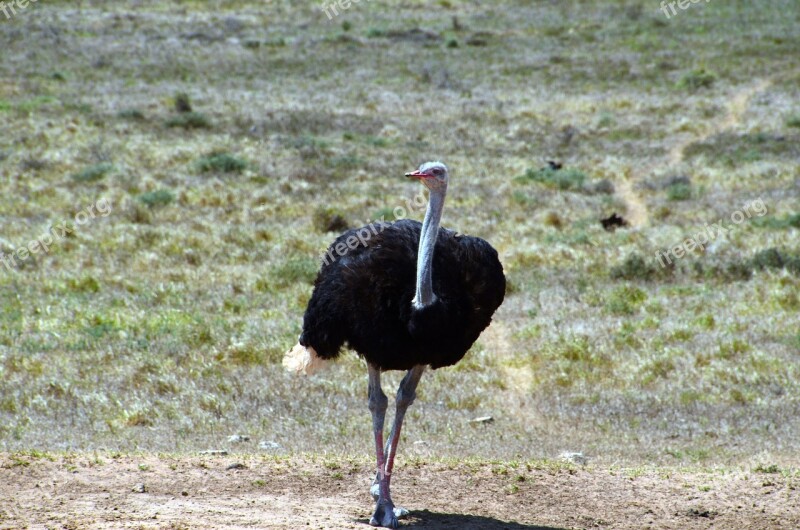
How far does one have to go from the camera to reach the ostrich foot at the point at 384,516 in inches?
277

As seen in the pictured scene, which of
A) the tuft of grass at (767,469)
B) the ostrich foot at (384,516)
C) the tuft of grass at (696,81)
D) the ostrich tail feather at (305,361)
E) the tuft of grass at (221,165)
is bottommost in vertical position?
the tuft of grass at (767,469)

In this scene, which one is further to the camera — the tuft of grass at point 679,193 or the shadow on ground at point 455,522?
the tuft of grass at point 679,193

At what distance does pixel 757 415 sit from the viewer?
10.8 metres

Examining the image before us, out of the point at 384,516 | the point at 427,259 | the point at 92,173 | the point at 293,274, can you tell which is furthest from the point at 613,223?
the point at 427,259

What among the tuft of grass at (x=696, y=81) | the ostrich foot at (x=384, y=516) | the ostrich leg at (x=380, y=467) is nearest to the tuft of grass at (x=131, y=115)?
the tuft of grass at (x=696, y=81)

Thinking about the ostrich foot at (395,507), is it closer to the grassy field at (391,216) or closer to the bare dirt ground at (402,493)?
the bare dirt ground at (402,493)

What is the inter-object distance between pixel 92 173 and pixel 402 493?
15.9m

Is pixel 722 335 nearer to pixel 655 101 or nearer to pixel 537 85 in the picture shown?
pixel 655 101

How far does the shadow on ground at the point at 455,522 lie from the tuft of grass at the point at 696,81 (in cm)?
3173

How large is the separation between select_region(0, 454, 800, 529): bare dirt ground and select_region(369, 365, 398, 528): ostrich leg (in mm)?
132

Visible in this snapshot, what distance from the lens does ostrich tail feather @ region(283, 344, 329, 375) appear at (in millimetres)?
8070

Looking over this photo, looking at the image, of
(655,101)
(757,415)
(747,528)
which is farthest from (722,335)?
(655,101)

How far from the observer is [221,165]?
23469 mm

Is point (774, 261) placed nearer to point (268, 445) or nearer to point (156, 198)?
point (268, 445)
